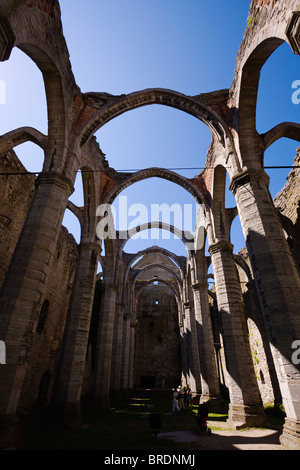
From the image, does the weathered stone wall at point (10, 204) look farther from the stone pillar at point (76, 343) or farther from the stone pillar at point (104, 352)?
the stone pillar at point (104, 352)

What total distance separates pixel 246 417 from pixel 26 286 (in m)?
7.35

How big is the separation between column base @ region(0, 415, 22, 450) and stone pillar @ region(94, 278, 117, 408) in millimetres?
8109

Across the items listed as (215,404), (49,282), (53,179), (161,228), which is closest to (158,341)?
(161,228)

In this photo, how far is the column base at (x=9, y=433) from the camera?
14.1 feet

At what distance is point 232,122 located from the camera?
826 cm

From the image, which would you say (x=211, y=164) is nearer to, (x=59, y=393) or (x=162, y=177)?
(x=162, y=177)

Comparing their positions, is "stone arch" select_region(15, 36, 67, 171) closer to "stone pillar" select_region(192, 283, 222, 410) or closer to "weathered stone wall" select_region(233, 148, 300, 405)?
"weathered stone wall" select_region(233, 148, 300, 405)

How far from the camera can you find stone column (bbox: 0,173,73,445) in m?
4.67

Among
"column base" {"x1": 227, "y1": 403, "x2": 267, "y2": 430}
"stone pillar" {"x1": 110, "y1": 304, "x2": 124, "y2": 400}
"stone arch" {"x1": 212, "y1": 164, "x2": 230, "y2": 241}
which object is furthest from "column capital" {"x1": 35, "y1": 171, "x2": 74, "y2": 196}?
"stone pillar" {"x1": 110, "y1": 304, "x2": 124, "y2": 400}

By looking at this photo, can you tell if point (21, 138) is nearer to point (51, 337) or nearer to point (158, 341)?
point (51, 337)

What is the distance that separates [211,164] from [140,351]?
86.9 ft

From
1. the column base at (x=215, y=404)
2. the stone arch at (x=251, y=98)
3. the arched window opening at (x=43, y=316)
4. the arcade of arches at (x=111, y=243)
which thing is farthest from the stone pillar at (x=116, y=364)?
the stone arch at (x=251, y=98)
